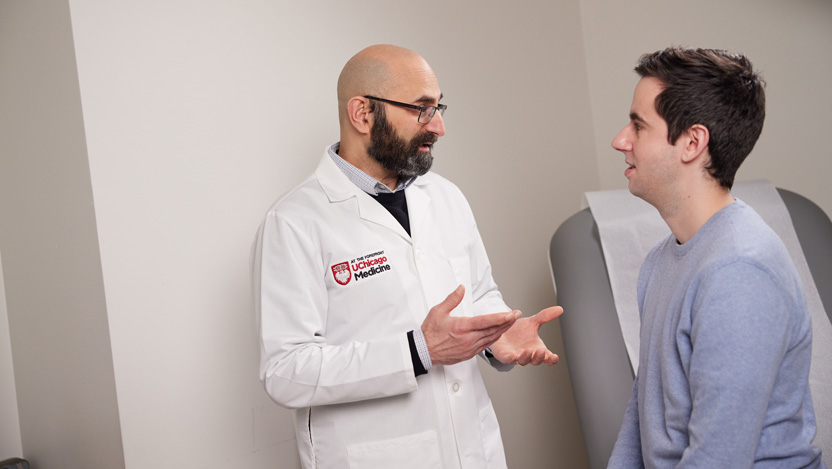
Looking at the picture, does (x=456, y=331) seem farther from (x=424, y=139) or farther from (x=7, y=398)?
(x=7, y=398)

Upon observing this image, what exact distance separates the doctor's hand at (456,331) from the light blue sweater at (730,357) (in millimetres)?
283

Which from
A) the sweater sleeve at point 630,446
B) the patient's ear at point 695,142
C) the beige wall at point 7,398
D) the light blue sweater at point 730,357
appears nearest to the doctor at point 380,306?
the sweater sleeve at point 630,446

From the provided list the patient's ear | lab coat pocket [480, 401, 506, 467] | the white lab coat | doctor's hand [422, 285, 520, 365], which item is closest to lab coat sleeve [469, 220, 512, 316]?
the white lab coat

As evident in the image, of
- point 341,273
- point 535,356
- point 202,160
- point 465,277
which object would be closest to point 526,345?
point 535,356

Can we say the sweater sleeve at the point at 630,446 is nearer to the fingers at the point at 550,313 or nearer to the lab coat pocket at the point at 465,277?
A: the fingers at the point at 550,313

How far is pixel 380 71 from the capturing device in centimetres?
152

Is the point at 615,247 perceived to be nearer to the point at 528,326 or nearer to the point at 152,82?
the point at 528,326

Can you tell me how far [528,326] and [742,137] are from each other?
0.62 m

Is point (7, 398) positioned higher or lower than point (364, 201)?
lower

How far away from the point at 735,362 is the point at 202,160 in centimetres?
125

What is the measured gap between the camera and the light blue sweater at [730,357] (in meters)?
0.94

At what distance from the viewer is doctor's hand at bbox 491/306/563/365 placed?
55.2 inches

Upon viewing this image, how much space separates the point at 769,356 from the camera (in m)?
0.94

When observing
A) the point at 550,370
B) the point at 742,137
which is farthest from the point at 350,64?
the point at 550,370
